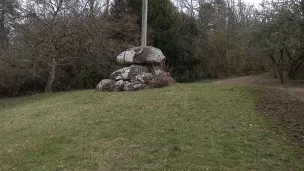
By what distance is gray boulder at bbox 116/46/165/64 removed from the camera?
48.7ft

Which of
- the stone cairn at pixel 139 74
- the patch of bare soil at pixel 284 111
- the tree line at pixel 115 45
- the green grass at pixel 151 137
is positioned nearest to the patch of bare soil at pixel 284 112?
the patch of bare soil at pixel 284 111

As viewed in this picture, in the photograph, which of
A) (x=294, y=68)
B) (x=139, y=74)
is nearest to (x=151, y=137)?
(x=139, y=74)

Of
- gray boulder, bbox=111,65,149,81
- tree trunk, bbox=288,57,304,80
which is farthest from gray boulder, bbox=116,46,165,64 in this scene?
tree trunk, bbox=288,57,304,80

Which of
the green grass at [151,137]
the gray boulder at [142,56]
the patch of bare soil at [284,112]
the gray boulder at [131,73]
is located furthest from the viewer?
the gray boulder at [142,56]

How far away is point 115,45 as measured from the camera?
19281mm

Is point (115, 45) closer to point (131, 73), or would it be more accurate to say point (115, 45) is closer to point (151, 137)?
point (131, 73)

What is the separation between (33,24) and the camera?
18.9 metres

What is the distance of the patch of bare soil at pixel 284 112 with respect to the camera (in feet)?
22.9

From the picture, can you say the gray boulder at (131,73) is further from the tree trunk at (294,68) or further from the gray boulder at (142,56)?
the tree trunk at (294,68)

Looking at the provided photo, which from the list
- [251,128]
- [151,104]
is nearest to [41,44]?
[151,104]

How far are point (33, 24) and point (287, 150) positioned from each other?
55.5 ft

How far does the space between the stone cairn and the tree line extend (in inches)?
163

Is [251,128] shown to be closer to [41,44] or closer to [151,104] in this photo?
[151,104]

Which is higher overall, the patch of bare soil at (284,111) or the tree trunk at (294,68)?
the tree trunk at (294,68)
